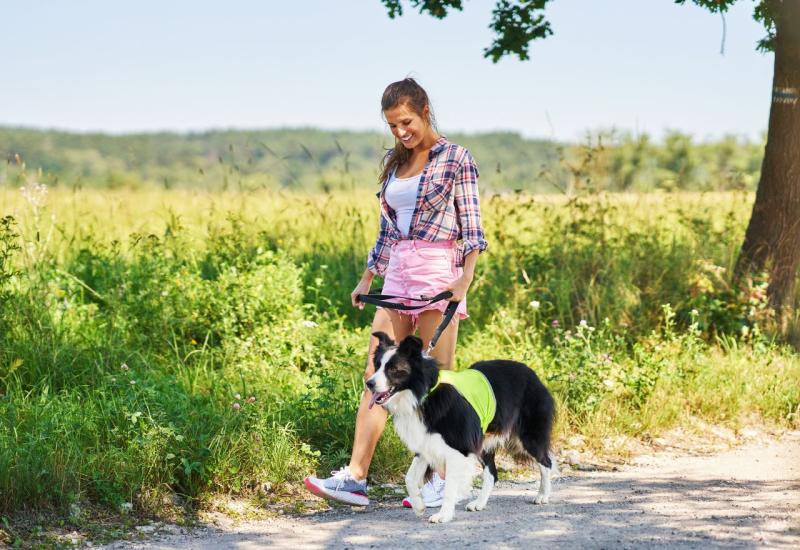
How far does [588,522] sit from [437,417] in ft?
3.33

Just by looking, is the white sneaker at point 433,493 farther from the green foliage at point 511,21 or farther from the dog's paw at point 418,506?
the green foliage at point 511,21

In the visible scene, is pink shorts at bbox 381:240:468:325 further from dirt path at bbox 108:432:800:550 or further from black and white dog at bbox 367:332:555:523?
dirt path at bbox 108:432:800:550

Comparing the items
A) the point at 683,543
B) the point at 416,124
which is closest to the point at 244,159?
the point at 416,124

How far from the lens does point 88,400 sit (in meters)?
6.20

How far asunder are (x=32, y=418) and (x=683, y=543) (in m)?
3.99

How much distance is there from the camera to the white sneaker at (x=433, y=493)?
17.6ft

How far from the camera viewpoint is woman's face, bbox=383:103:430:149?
5.10 m

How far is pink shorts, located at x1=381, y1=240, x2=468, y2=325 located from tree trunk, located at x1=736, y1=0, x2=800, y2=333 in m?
5.16

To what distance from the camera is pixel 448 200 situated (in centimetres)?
520

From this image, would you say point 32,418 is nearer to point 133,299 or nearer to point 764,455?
point 133,299

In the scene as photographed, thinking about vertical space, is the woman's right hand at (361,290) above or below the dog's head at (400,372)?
above

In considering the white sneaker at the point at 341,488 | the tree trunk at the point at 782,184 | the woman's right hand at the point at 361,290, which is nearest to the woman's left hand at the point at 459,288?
the woman's right hand at the point at 361,290

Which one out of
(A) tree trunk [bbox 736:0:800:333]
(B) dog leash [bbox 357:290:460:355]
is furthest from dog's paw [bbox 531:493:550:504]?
(A) tree trunk [bbox 736:0:800:333]

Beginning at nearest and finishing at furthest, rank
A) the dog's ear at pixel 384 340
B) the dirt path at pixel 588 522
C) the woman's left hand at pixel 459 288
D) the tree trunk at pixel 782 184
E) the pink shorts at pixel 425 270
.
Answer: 1. the dirt path at pixel 588 522
2. the dog's ear at pixel 384 340
3. the woman's left hand at pixel 459 288
4. the pink shorts at pixel 425 270
5. the tree trunk at pixel 782 184
